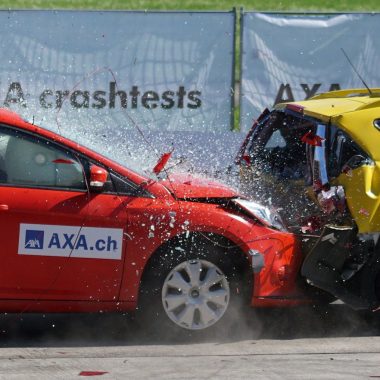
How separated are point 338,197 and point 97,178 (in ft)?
5.97

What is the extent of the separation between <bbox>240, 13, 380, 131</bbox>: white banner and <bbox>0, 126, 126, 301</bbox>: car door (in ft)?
25.3

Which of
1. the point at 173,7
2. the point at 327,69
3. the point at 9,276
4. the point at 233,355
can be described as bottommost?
the point at 233,355

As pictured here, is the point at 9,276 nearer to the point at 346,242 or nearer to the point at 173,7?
the point at 346,242

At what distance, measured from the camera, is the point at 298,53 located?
1540cm

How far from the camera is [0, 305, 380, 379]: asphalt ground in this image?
7.09 metres

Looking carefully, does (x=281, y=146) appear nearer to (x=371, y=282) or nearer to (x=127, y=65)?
(x=371, y=282)

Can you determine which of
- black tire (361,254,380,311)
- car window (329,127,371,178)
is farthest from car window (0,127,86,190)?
black tire (361,254,380,311)

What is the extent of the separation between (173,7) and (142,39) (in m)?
6.25

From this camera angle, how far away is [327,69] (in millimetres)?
15414

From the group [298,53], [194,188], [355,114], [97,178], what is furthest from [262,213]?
[298,53]

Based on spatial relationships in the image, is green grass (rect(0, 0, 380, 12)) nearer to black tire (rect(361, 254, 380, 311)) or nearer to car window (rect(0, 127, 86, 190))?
car window (rect(0, 127, 86, 190))

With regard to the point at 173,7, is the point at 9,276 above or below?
below

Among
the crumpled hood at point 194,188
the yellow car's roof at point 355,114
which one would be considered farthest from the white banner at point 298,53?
the crumpled hood at point 194,188

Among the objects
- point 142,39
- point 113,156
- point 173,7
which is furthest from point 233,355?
point 173,7
